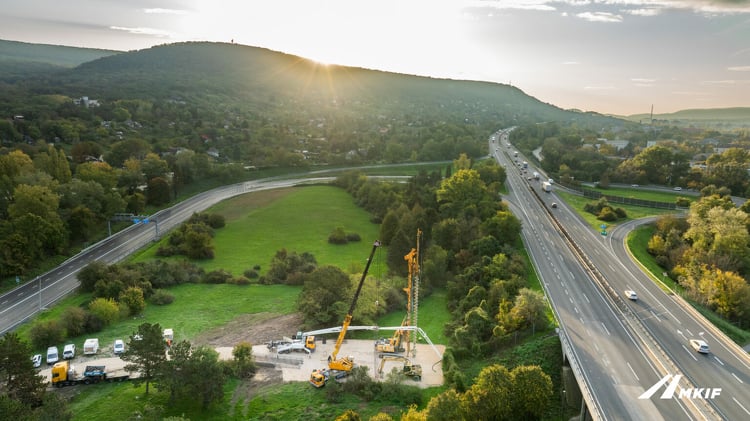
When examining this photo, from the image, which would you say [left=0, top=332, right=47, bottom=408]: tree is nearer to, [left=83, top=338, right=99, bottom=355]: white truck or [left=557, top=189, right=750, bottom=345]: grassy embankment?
[left=83, top=338, right=99, bottom=355]: white truck

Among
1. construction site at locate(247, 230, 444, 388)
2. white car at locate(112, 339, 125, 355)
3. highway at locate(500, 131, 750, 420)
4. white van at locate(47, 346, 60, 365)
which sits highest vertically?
highway at locate(500, 131, 750, 420)

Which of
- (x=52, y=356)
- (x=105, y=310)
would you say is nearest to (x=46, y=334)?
(x=52, y=356)

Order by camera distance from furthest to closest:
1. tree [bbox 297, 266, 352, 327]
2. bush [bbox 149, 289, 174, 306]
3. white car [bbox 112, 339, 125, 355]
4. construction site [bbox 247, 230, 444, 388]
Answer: bush [bbox 149, 289, 174, 306] < tree [bbox 297, 266, 352, 327] < white car [bbox 112, 339, 125, 355] < construction site [bbox 247, 230, 444, 388]

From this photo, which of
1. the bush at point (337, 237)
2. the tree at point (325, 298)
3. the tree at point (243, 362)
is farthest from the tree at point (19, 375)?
the bush at point (337, 237)

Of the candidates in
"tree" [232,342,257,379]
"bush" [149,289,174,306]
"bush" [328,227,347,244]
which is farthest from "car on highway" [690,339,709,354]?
"bush" [149,289,174,306]

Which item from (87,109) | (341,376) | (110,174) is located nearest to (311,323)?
(341,376)

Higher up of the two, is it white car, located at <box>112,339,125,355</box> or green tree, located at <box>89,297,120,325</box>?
green tree, located at <box>89,297,120,325</box>

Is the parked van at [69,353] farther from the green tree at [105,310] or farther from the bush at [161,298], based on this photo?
the bush at [161,298]
